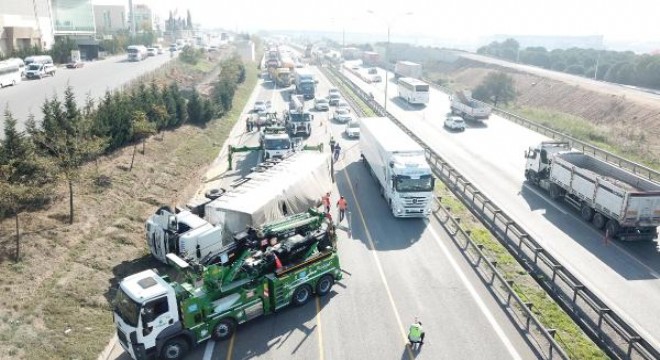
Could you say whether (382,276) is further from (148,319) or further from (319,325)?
(148,319)

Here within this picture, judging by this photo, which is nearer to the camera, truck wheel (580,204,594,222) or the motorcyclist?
the motorcyclist

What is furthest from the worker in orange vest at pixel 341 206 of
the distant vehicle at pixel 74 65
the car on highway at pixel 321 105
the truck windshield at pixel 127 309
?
the distant vehicle at pixel 74 65

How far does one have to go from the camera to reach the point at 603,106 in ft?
195

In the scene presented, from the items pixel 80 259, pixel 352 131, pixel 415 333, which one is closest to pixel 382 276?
pixel 415 333

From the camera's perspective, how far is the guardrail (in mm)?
14656

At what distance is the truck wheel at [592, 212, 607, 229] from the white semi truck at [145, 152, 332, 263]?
14.8m

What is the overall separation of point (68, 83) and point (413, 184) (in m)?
36.1

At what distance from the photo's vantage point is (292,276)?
17406mm

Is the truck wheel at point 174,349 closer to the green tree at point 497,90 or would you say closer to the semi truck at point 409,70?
the green tree at point 497,90

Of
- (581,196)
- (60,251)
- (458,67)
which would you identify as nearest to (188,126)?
(60,251)

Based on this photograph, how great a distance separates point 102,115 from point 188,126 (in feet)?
41.2

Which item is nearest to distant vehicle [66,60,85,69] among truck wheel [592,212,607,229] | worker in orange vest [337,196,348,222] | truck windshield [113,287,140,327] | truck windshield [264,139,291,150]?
truck windshield [264,139,291,150]

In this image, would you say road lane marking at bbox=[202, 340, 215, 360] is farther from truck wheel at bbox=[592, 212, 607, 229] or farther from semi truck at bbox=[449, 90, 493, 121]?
semi truck at bbox=[449, 90, 493, 121]

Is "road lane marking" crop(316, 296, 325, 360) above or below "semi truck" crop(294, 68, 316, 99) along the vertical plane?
below
